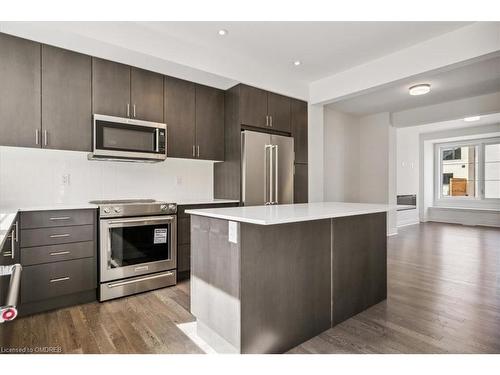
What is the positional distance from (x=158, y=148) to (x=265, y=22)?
172 centimetres

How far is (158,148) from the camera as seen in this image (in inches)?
129

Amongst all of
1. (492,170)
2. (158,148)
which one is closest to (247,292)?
(158,148)

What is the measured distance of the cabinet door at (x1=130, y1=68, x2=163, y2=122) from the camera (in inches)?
126

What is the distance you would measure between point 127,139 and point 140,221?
2.90ft

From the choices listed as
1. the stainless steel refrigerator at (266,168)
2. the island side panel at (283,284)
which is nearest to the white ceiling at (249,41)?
the stainless steel refrigerator at (266,168)

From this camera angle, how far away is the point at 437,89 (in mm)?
4469

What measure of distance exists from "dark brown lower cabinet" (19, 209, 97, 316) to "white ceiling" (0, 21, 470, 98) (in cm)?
161

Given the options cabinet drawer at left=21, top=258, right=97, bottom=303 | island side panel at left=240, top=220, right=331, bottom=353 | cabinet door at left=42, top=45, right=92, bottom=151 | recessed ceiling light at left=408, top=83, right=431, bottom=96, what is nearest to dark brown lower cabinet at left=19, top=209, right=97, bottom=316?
cabinet drawer at left=21, top=258, right=97, bottom=303

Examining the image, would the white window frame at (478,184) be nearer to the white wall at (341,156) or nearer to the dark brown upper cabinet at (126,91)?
the white wall at (341,156)

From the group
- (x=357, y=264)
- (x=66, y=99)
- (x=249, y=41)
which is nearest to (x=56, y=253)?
(x=66, y=99)

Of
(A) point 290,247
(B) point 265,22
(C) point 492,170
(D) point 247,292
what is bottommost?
(D) point 247,292

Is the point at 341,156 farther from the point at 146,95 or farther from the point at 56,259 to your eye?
the point at 56,259
